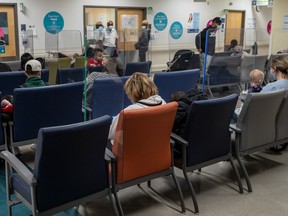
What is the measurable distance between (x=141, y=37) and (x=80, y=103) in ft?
13.1

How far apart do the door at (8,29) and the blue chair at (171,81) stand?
528 cm

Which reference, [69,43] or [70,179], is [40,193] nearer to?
[70,179]

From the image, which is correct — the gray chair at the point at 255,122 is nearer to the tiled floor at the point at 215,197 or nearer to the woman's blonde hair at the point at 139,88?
the tiled floor at the point at 215,197

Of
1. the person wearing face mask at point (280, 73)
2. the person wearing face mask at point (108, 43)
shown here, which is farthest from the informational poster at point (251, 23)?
the person wearing face mask at point (280, 73)

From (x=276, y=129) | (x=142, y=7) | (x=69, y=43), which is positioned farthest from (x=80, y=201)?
(x=142, y=7)

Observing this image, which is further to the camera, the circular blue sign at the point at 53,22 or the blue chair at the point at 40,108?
the circular blue sign at the point at 53,22

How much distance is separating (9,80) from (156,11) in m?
6.98

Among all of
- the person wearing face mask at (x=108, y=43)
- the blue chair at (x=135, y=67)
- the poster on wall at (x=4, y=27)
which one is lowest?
the blue chair at (x=135, y=67)

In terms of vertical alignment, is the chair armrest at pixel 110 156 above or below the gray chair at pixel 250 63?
below

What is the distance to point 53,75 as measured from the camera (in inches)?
220

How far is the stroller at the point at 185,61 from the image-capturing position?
19.7 feet

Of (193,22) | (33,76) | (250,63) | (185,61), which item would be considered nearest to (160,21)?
(193,22)

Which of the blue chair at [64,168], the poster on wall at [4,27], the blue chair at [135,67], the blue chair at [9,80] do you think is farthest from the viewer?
Result: the poster on wall at [4,27]

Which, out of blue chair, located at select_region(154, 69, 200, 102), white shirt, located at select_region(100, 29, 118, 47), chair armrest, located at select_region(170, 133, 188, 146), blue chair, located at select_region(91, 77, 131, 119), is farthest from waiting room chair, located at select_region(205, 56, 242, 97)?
chair armrest, located at select_region(170, 133, 188, 146)
